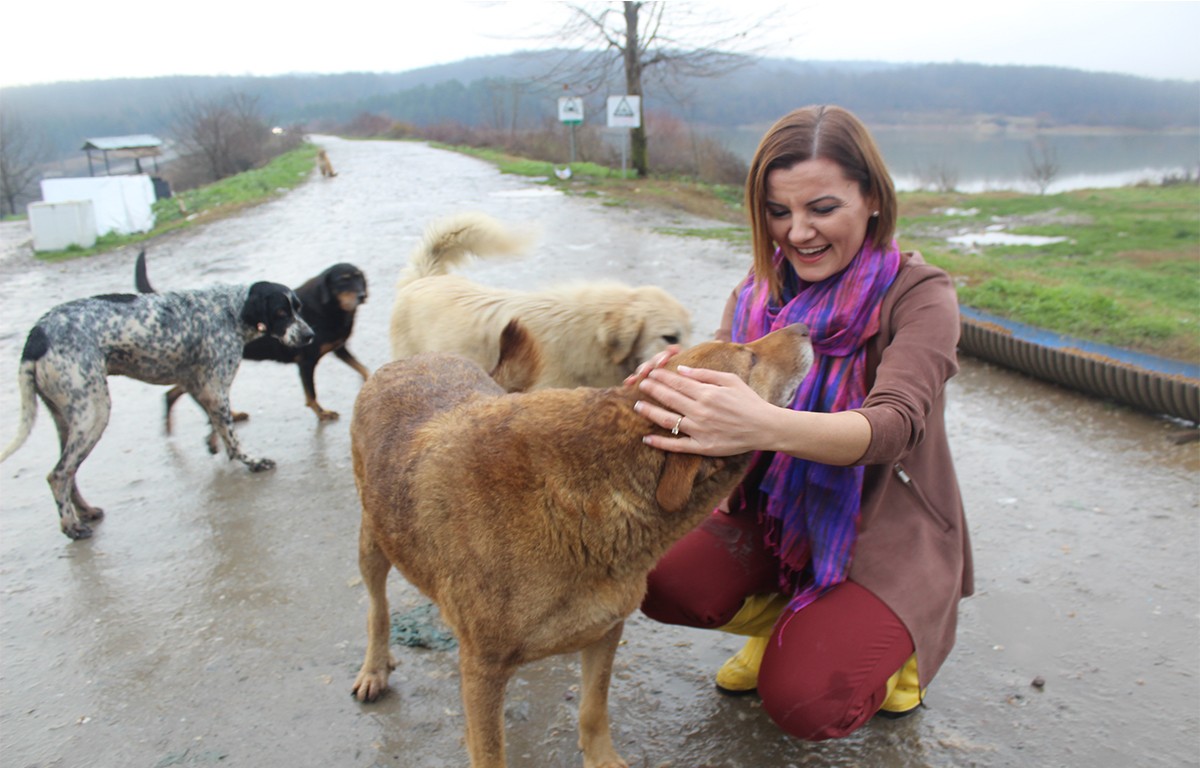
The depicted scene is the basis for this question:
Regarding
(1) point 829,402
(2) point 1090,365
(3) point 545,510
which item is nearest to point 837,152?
(1) point 829,402

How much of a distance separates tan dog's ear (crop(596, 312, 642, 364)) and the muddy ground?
157 centimetres

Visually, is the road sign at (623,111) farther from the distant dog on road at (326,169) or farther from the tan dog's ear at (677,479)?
the tan dog's ear at (677,479)

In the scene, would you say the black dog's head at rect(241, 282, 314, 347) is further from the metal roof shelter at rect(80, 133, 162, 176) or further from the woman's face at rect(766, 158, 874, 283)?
the metal roof shelter at rect(80, 133, 162, 176)

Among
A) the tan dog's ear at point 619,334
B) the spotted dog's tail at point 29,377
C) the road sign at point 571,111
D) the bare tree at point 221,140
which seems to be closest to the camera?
the spotted dog's tail at point 29,377

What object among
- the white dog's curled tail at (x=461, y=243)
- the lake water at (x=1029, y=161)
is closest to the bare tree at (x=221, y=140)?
the lake water at (x=1029, y=161)

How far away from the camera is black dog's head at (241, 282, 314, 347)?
5.17 metres

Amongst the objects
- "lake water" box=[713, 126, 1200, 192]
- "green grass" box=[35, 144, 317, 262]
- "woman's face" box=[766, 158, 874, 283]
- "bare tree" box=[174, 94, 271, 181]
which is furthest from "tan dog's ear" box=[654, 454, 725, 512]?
"bare tree" box=[174, 94, 271, 181]

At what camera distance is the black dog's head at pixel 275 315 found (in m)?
5.17

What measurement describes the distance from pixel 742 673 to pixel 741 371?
1.34 meters

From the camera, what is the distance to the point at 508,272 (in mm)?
9617

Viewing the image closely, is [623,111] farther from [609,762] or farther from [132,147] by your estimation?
[132,147]

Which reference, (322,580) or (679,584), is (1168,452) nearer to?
(679,584)

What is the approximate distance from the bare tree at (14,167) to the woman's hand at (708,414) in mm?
73618

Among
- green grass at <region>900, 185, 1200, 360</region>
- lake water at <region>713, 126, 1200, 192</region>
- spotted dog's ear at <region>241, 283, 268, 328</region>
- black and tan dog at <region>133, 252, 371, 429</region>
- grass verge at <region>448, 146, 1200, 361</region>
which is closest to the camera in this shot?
spotted dog's ear at <region>241, 283, 268, 328</region>
